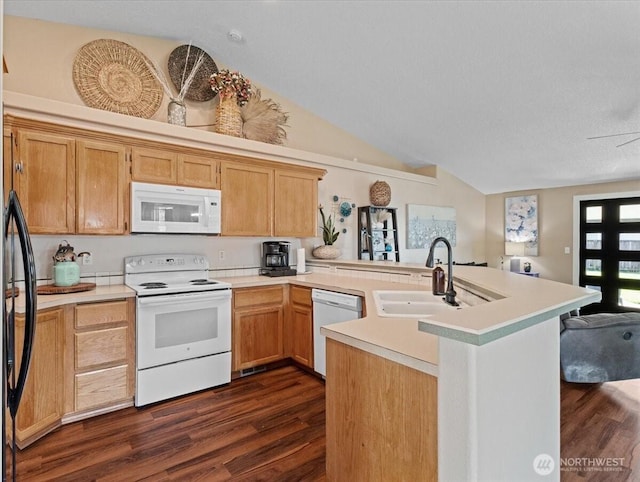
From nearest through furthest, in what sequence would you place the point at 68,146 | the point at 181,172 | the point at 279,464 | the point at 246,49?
1. the point at 279,464
2. the point at 68,146
3. the point at 181,172
4. the point at 246,49

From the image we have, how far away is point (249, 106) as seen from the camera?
3723 mm

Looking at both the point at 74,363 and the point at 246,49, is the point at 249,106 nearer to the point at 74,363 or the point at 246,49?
the point at 246,49

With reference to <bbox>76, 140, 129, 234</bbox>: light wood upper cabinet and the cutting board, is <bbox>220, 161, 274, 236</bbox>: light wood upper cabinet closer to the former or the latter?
<bbox>76, 140, 129, 234</bbox>: light wood upper cabinet

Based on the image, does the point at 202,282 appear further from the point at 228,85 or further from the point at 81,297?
the point at 228,85

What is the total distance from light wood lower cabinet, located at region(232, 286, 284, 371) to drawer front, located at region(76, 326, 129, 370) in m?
0.86

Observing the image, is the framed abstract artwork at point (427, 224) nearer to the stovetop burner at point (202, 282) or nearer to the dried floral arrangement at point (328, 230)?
the dried floral arrangement at point (328, 230)

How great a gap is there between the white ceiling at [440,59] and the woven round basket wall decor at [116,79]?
0.20 m

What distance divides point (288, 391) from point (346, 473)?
4.83 ft

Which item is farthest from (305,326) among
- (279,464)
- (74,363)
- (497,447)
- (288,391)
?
(497,447)

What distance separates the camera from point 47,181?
2.41 metres

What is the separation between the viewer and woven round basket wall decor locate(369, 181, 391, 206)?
15.8ft

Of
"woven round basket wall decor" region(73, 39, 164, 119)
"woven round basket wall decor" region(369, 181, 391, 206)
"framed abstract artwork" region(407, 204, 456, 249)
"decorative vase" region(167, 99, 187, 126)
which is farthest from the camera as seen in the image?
"framed abstract artwork" region(407, 204, 456, 249)

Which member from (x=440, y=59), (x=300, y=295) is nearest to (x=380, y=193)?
(x=440, y=59)

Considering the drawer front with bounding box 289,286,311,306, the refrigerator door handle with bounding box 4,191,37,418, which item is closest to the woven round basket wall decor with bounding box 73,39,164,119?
the drawer front with bounding box 289,286,311,306
